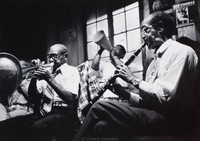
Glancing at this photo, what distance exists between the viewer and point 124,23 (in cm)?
271

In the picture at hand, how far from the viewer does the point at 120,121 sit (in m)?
1.62

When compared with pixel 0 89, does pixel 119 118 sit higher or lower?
lower

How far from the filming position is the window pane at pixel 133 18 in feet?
8.57

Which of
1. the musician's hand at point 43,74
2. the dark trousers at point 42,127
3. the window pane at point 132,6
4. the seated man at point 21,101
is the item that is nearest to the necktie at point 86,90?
the dark trousers at point 42,127

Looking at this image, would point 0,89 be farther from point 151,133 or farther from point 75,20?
point 151,133

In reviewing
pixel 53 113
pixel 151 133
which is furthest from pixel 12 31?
pixel 151 133

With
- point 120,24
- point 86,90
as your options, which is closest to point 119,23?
point 120,24

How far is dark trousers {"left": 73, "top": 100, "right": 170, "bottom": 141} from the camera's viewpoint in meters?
1.61

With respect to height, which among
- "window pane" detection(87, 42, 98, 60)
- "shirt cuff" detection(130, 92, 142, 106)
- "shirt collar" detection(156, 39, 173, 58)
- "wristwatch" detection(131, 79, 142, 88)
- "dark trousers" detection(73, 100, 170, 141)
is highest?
"window pane" detection(87, 42, 98, 60)

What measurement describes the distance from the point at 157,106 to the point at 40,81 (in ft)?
4.79

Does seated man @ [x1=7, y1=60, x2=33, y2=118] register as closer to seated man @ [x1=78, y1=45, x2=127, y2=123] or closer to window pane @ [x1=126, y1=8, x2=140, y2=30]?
seated man @ [x1=78, y1=45, x2=127, y2=123]

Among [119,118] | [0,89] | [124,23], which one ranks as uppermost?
[124,23]

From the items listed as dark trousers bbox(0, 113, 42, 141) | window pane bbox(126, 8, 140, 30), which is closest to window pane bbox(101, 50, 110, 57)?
window pane bbox(126, 8, 140, 30)

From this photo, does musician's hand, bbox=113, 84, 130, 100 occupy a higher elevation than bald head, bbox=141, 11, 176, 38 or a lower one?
lower
